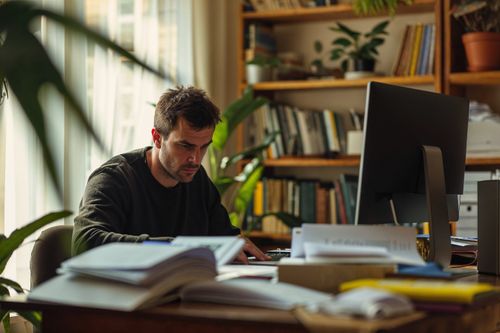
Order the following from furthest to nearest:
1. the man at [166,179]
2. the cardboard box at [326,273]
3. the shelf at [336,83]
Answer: the shelf at [336,83] → the man at [166,179] → the cardboard box at [326,273]

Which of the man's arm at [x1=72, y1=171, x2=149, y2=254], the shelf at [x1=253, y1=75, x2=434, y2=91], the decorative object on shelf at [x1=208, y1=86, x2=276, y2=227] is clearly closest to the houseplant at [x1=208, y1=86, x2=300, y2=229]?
the decorative object on shelf at [x1=208, y1=86, x2=276, y2=227]

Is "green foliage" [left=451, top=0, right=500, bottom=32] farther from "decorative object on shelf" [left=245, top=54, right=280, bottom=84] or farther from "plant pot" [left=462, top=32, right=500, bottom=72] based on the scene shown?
"decorative object on shelf" [left=245, top=54, right=280, bottom=84]

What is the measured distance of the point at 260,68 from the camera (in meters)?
4.27

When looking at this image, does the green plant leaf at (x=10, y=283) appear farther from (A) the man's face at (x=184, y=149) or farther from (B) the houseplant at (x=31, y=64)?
(B) the houseplant at (x=31, y=64)

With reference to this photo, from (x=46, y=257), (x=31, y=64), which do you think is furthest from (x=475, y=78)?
(x=31, y=64)

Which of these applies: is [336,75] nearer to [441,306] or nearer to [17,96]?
[441,306]

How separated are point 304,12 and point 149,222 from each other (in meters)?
2.09

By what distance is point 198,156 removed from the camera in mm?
2402

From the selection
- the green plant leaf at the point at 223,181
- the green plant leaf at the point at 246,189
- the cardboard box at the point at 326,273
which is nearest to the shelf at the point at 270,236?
the green plant leaf at the point at 246,189

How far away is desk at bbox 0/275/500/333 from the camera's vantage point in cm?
117

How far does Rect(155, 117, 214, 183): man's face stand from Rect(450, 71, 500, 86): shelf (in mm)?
1801

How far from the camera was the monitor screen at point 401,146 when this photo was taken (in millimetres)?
1914

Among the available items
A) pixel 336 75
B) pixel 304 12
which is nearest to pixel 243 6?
pixel 304 12

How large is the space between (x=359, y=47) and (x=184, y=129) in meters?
1.96
